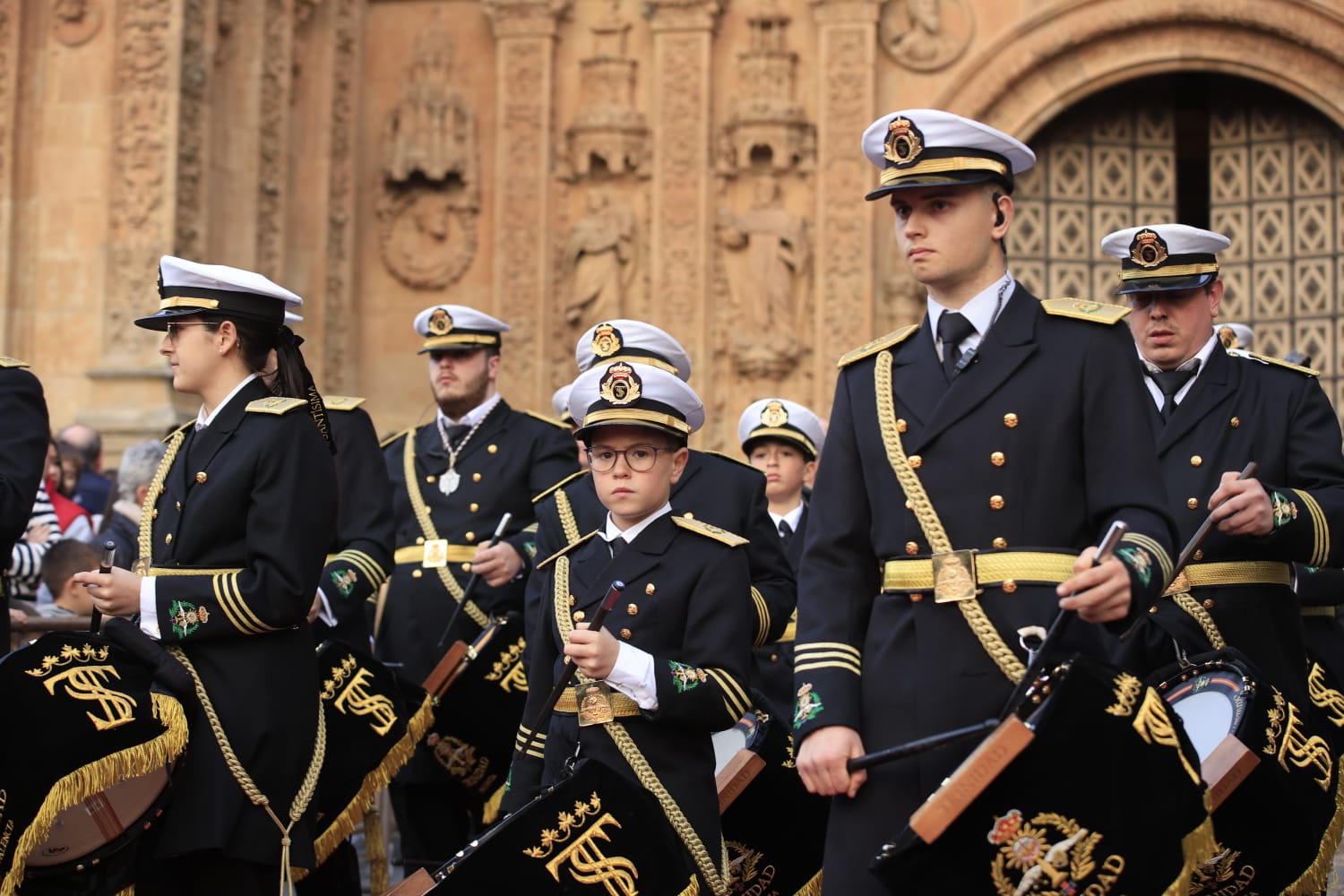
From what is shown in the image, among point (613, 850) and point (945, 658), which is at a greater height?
point (945, 658)

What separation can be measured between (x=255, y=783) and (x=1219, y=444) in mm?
2996

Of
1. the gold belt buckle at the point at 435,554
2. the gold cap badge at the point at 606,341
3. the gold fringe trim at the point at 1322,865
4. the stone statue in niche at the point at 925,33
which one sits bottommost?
the gold fringe trim at the point at 1322,865

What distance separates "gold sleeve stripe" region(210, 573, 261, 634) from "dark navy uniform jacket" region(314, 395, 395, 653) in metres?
1.59

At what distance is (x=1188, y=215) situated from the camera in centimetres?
1703

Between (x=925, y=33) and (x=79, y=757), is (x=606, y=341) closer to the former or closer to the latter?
(x=79, y=757)

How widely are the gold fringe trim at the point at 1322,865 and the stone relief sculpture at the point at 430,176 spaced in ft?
38.2

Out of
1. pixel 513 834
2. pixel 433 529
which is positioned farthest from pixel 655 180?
pixel 513 834

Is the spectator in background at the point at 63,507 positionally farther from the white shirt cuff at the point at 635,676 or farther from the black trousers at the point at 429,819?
the white shirt cuff at the point at 635,676

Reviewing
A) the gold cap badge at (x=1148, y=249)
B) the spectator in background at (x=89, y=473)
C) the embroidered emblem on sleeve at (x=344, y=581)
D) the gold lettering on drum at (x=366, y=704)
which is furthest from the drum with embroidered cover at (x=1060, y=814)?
the spectator in background at (x=89, y=473)

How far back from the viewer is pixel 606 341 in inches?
268

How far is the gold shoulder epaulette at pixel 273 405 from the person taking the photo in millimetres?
5027

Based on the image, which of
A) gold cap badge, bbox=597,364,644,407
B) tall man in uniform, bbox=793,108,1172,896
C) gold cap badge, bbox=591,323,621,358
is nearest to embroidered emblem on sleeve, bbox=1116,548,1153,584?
tall man in uniform, bbox=793,108,1172,896

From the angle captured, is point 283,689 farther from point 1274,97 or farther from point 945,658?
point 1274,97

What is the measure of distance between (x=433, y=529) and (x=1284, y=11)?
972 centimetres
